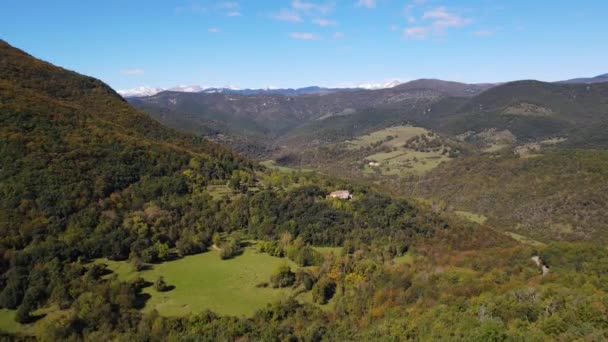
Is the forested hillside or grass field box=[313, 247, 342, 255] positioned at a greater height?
the forested hillside

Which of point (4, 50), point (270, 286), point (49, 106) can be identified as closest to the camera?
point (270, 286)

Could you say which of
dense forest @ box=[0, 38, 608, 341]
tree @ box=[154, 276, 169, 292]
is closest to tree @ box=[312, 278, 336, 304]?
dense forest @ box=[0, 38, 608, 341]

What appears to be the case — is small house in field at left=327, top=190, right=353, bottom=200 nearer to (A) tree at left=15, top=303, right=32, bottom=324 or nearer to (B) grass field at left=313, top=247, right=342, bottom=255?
(B) grass field at left=313, top=247, right=342, bottom=255

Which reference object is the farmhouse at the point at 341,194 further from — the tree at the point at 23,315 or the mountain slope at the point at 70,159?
the tree at the point at 23,315

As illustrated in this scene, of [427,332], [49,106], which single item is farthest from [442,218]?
[49,106]

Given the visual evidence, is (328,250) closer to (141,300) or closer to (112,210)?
(141,300)

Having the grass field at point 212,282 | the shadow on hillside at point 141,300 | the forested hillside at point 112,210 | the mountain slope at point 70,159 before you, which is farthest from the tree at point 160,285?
the mountain slope at point 70,159

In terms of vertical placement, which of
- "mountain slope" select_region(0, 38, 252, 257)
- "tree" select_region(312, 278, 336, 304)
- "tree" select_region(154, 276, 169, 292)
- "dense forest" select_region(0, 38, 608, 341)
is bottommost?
"tree" select_region(312, 278, 336, 304)

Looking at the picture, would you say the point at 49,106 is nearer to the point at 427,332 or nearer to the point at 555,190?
the point at 427,332

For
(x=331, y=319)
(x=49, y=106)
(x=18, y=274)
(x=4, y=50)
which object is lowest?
(x=331, y=319)
